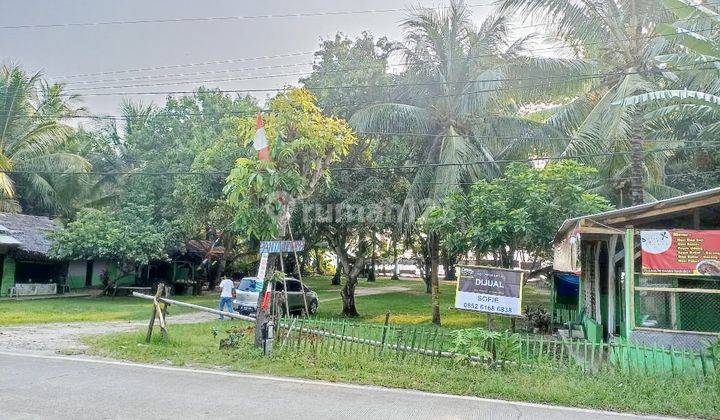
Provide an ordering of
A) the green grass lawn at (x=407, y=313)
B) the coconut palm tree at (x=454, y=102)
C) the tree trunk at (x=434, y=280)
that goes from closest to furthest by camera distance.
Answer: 1. the coconut palm tree at (x=454, y=102)
2. the tree trunk at (x=434, y=280)
3. the green grass lawn at (x=407, y=313)

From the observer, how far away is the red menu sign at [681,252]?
956 cm

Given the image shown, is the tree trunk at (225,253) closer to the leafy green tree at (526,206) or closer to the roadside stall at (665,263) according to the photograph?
the leafy green tree at (526,206)

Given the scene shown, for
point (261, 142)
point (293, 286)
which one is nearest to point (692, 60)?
point (261, 142)

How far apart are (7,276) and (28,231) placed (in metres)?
2.33

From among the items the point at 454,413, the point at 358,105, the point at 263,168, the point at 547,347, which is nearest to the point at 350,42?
the point at 358,105

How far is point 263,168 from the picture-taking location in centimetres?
1137

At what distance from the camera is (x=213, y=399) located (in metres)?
7.52

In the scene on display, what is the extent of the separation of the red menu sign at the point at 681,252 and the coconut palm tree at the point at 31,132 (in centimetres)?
2216

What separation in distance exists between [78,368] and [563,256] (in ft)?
31.8

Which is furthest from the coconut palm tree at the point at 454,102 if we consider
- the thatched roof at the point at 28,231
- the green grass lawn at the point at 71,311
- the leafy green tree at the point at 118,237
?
the thatched roof at the point at 28,231

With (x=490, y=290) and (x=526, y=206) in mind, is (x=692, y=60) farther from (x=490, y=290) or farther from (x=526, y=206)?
(x=490, y=290)

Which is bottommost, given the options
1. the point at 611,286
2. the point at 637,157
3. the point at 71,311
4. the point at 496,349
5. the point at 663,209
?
the point at 71,311

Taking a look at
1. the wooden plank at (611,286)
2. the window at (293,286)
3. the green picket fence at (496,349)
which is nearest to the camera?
the green picket fence at (496,349)

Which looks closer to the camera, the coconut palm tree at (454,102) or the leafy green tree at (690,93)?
the leafy green tree at (690,93)
